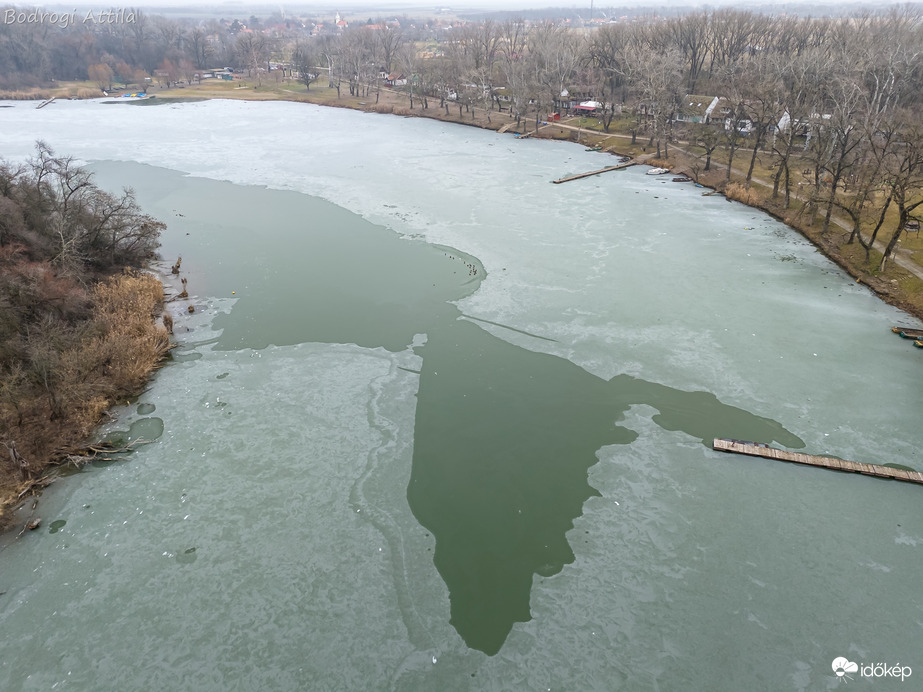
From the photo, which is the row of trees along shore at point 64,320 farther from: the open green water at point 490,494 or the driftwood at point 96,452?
the open green water at point 490,494

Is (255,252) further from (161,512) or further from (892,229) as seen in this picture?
(892,229)

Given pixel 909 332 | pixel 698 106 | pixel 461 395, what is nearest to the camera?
pixel 461 395

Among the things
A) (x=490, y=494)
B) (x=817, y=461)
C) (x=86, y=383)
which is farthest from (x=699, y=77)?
(x=86, y=383)

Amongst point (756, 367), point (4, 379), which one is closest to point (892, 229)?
point (756, 367)

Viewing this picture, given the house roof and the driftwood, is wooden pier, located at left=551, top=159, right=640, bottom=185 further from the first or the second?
the driftwood

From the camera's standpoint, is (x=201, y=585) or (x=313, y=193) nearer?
(x=201, y=585)

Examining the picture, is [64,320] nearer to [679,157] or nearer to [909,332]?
[909,332]
